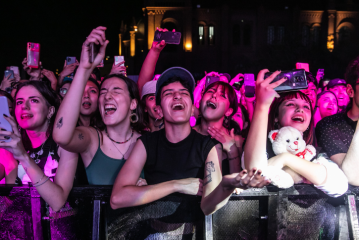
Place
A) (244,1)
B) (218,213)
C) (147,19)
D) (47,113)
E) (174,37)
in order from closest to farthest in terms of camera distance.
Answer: (218,213)
(47,113)
(174,37)
(147,19)
(244,1)

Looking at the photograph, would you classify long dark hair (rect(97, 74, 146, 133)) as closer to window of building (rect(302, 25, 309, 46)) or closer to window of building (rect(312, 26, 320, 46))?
window of building (rect(302, 25, 309, 46))

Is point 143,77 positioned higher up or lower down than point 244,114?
higher up

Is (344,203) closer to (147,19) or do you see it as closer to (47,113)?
(47,113)

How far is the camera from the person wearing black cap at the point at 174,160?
1.93m

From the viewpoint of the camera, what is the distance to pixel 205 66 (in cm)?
3142

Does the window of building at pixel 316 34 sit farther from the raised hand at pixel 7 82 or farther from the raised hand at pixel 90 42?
the raised hand at pixel 90 42

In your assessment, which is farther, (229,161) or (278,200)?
(229,161)

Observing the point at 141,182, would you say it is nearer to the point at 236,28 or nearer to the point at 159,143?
the point at 159,143

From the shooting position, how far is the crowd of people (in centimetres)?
189

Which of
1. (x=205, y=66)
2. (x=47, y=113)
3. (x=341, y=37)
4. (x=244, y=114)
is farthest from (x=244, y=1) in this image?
(x=47, y=113)

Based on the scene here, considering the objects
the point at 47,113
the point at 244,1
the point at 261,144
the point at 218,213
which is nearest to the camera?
the point at 261,144

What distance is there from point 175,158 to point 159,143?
7.2 inches

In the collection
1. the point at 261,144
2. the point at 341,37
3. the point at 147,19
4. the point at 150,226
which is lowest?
the point at 150,226

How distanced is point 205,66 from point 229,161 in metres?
29.5
